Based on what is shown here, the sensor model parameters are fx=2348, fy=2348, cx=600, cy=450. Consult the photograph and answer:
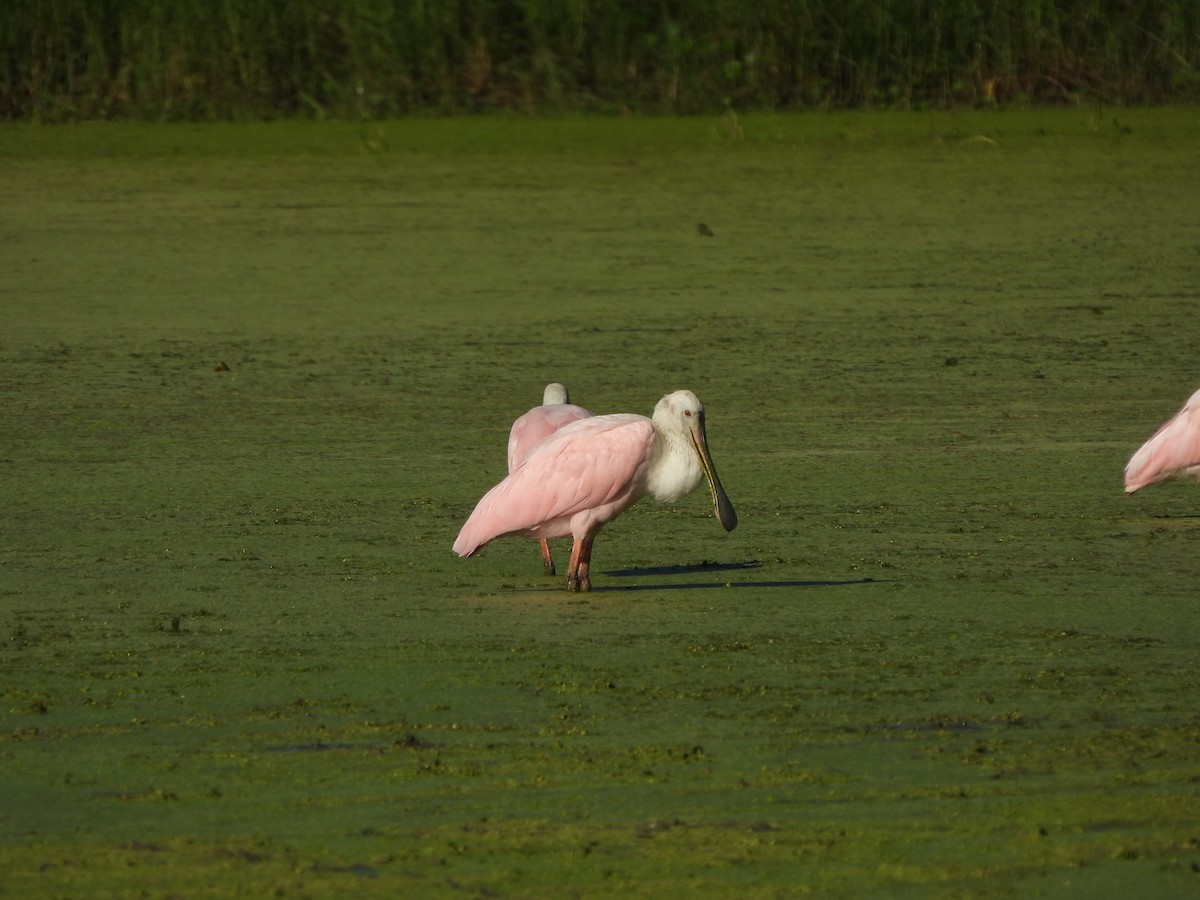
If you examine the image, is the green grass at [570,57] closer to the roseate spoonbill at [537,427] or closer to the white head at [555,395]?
the white head at [555,395]

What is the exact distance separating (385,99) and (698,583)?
9.78m

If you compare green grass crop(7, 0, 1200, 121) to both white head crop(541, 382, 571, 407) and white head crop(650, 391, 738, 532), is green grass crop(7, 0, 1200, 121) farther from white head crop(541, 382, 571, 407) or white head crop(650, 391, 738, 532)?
white head crop(650, 391, 738, 532)

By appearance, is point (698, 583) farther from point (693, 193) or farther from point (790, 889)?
point (693, 193)

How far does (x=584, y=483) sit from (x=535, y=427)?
0.72 metres

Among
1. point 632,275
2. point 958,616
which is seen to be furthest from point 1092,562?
point 632,275

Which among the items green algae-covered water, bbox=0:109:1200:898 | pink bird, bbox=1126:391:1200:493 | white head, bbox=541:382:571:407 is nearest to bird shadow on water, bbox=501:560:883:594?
green algae-covered water, bbox=0:109:1200:898

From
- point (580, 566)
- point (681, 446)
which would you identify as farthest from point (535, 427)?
point (580, 566)

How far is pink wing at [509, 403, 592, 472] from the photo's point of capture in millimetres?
5973

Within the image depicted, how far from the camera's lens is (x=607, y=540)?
20.0ft

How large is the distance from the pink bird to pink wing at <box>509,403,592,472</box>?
1.48m

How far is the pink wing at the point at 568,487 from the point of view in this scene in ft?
17.6

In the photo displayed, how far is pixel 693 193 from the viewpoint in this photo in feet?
41.0

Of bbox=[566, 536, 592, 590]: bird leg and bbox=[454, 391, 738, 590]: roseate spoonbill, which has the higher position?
bbox=[454, 391, 738, 590]: roseate spoonbill

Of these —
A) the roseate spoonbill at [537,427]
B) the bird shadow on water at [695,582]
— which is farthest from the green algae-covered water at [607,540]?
the roseate spoonbill at [537,427]
